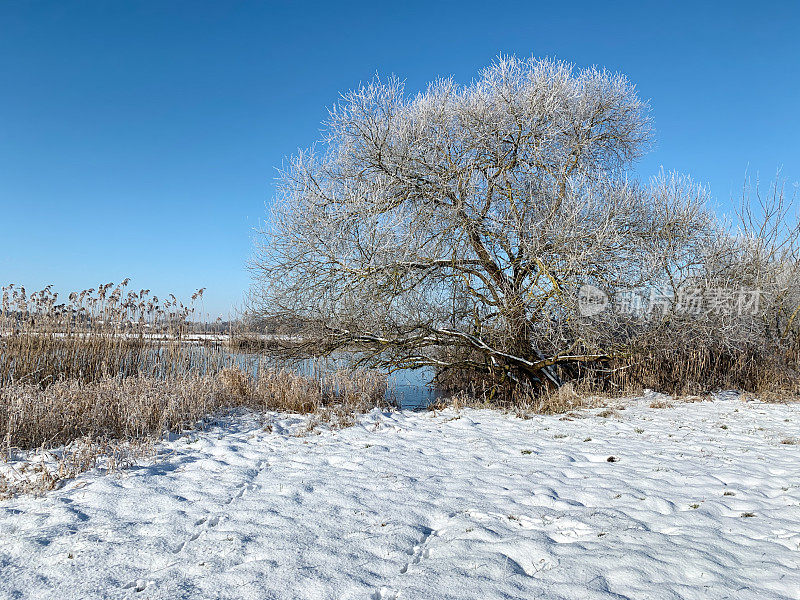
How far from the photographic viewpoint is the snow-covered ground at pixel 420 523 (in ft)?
7.88

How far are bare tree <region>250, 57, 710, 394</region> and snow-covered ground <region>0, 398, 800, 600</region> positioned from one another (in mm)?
3970

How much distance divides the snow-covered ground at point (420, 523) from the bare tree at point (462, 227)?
397 centimetres

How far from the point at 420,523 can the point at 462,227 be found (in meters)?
6.51

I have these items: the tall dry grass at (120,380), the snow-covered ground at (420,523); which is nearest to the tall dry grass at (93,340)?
the tall dry grass at (120,380)

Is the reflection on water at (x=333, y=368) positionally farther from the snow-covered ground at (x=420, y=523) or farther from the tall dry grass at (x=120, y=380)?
the snow-covered ground at (x=420, y=523)

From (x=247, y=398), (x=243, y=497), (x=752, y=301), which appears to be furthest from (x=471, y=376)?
(x=243, y=497)

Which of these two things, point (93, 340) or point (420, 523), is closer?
point (420, 523)

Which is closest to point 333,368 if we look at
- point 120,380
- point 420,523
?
point 120,380

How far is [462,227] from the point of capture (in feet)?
29.5

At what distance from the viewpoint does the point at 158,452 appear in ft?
15.7

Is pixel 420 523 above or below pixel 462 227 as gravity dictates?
below

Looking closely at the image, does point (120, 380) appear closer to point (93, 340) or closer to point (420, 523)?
point (93, 340)

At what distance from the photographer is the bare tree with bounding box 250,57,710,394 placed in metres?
8.84

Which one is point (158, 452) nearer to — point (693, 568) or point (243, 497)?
point (243, 497)
